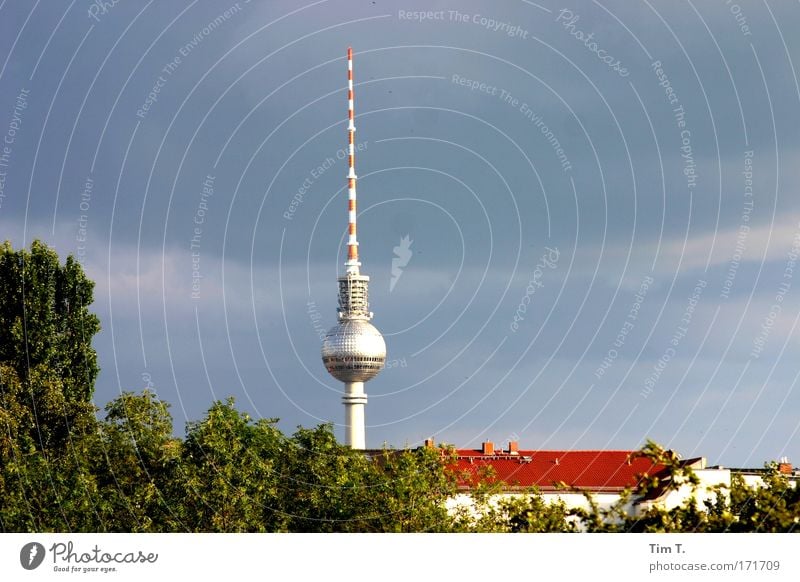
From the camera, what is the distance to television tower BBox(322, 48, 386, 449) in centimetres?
18562

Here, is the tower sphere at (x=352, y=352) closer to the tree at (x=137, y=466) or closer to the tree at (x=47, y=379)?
the tree at (x=137, y=466)

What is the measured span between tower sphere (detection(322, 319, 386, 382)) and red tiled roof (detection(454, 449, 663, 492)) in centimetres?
7814

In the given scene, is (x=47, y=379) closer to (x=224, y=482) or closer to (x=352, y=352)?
(x=224, y=482)

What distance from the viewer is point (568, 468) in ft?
331

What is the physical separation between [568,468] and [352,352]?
88.6 meters

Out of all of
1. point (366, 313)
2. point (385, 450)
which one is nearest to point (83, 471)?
point (385, 450)

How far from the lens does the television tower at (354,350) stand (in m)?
186
